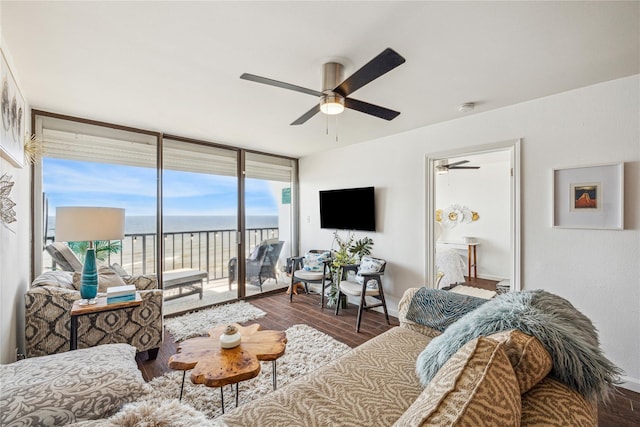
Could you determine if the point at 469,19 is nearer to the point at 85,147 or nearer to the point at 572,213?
the point at 572,213

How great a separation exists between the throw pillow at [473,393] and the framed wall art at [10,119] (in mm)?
2433

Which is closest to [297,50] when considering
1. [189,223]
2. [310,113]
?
[310,113]

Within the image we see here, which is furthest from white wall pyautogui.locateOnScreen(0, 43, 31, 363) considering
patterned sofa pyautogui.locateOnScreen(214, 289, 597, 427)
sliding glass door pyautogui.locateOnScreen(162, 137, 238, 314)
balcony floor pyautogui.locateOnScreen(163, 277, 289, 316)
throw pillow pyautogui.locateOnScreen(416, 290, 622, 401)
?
throw pillow pyautogui.locateOnScreen(416, 290, 622, 401)

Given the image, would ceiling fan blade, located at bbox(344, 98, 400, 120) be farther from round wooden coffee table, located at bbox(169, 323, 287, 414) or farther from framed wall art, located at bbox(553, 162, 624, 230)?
round wooden coffee table, located at bbox(169, 323, 287, 414)

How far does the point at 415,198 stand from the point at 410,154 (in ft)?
1.87

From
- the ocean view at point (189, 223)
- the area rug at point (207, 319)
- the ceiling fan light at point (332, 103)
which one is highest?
the ceiling fan light at point (332, 103)

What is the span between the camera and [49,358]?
1.50 meters

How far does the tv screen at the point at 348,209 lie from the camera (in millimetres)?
3879

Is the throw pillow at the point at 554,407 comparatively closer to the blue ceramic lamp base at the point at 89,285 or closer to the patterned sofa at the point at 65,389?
the patterned sofa at the point at 65,389

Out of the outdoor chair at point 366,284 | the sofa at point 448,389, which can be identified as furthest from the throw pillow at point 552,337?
the outdoor chair at point 366,284

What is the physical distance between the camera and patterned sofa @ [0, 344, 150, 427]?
1042mm

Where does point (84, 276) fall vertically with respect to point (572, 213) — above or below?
below

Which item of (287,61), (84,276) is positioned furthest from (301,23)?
(84,276)

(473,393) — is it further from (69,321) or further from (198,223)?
(198,223)
